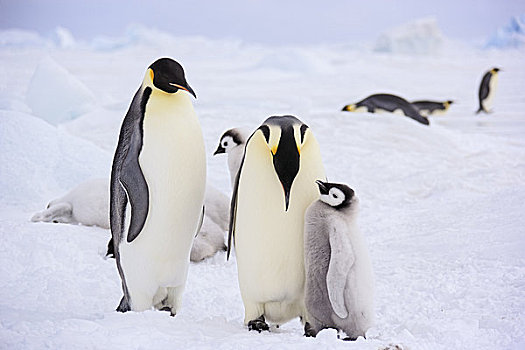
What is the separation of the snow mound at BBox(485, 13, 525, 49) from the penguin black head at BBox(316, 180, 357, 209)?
61.2 ft

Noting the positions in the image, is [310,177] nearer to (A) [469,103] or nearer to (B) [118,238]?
(B) [118,238]

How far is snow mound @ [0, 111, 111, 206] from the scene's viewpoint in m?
3.48

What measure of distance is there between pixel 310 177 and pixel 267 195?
151 mm

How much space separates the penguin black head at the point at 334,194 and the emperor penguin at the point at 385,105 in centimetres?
609

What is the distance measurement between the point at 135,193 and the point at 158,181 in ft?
0.28

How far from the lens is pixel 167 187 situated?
1889 mm

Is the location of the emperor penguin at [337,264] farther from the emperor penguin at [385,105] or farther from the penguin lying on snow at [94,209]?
the emperor penguin at [385,105]

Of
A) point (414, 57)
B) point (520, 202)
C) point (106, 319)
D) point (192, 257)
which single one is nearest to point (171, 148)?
point (106, 319)

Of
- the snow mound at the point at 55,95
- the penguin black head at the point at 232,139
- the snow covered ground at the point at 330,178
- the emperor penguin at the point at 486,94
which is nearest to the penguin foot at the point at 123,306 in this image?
the snow covered ground at the point at 330,178

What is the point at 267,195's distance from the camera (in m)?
1.78

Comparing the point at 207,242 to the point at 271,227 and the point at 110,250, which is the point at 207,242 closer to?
the point at 110,250

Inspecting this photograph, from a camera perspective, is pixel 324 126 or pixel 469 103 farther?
pixel 469 103

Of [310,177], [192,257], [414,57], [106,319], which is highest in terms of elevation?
[414,57]

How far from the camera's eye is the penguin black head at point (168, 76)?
183 centimetres
